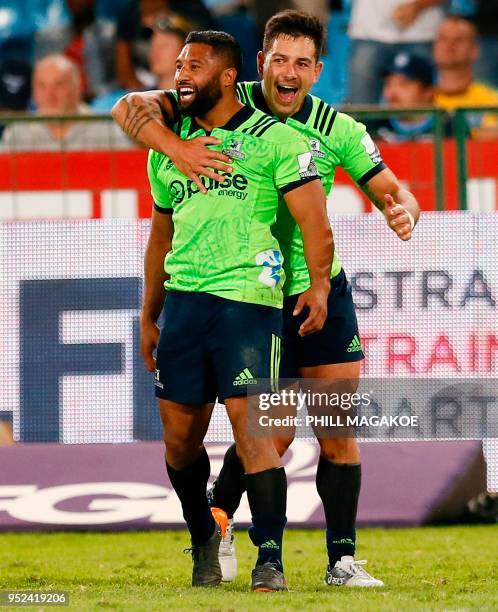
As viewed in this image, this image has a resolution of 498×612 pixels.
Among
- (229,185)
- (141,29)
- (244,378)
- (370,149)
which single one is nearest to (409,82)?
(141,29)

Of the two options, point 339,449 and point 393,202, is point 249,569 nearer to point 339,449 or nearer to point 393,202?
point 339,449

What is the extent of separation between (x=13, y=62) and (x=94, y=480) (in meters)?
6.30

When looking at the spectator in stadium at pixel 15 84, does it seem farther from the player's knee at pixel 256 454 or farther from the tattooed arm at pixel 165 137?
the player's knee at pixel 256 454

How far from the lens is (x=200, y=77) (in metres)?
5.79

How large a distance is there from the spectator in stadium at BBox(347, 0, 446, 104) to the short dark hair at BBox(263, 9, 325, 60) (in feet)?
22.7

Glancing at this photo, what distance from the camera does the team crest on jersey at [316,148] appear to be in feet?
20.9

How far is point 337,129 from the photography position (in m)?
6.43

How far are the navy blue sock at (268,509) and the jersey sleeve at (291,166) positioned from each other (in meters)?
1.20

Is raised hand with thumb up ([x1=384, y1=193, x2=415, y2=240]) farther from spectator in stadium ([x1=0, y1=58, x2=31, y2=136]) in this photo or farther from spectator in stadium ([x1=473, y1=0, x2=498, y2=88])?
spectator in stadium ([x1=0, y1=58, x2=31, y2=136])

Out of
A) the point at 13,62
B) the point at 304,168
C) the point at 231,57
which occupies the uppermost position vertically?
the point at 13,62

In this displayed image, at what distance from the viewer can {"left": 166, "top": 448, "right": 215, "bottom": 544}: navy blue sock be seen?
239 inches

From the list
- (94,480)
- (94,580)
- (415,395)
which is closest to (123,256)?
(94,480)

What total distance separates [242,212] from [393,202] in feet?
2.51

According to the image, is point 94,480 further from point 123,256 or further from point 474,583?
point 474,583
